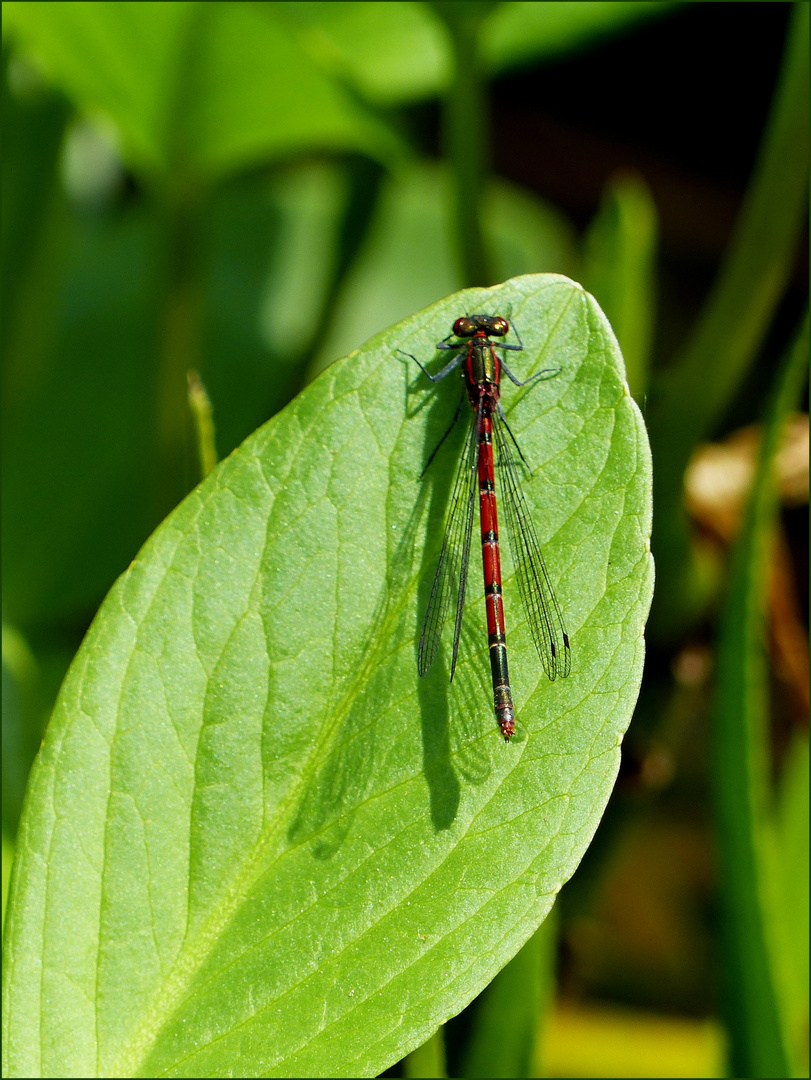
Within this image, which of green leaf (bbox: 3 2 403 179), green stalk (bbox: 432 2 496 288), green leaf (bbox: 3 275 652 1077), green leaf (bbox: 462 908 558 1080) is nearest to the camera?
green leaf (bbox: 3 275 652 1077)

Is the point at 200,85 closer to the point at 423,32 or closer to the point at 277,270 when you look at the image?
the point at 423,32

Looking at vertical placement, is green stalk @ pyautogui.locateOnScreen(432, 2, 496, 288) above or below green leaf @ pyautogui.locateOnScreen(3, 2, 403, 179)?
below

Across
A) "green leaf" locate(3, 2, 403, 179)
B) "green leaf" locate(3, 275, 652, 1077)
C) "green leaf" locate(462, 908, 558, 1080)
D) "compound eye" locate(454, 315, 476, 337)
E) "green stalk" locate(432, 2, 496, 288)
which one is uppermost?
"green leaf" locate(3, 2, 403, 179)

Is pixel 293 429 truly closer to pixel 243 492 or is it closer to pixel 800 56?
pixel 243 492

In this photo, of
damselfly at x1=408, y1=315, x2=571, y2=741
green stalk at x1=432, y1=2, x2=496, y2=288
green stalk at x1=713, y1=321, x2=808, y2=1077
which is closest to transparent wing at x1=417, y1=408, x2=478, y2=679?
damselfly at x1=408, y1=315, x2=571, y2=741

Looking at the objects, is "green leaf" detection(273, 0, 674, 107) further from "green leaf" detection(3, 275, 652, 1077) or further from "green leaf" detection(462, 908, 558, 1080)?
"green leaf" detection(462, 908, 558, 1080)

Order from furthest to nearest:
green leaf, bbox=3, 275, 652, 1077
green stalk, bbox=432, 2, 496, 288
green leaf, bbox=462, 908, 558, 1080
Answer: green stalk, bbox=432, 2, 496, 288
green leaf, bbox=462, 908, 558, 1080
green leaf, bbox=3, 275, 652, 1077

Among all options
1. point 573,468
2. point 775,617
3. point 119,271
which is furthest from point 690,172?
point 573,468

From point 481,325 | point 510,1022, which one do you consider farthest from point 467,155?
point 510,1022

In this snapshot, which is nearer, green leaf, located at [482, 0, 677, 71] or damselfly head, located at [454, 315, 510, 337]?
damselfly head, located at [454, 315, 510, 337]
